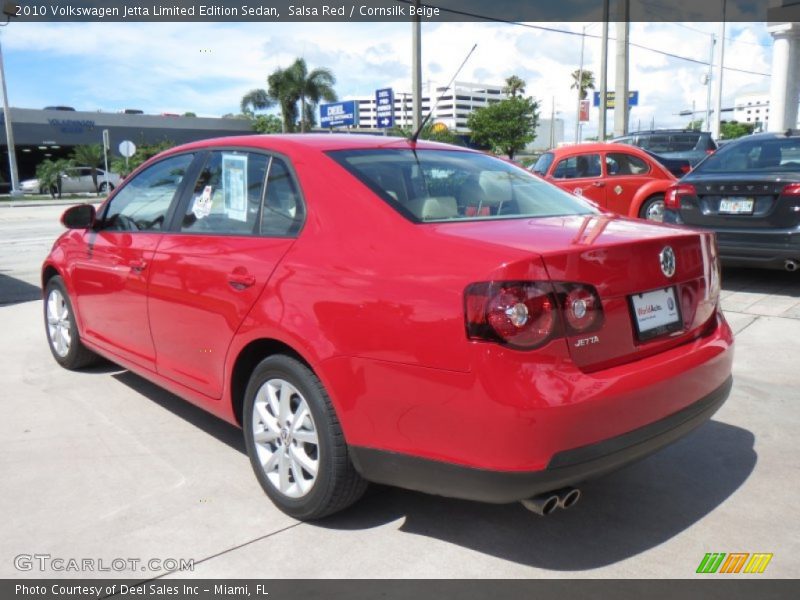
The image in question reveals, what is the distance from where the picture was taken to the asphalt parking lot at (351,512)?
9.50 feet

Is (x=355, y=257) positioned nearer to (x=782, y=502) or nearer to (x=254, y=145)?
(x=254, y=145)

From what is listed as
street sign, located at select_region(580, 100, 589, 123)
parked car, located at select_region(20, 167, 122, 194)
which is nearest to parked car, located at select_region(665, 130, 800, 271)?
street sign, located at select_region(580, 100, 589, 123)

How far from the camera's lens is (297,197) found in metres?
3.29

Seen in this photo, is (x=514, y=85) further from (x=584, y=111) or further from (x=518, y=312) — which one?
(x=518, y=312)

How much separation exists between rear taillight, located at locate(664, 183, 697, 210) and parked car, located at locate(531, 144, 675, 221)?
8.25 ft

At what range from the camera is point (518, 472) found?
8.20ft

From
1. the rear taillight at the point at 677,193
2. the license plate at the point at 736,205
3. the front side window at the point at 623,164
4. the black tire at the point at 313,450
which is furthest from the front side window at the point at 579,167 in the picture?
the black tire at the point at 313,450

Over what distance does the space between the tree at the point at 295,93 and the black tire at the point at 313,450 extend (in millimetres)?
45215

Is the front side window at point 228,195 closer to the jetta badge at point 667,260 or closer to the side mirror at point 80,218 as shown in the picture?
the side mirror at point 80,218

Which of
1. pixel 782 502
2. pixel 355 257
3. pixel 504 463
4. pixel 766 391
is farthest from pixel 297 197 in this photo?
pixel 766 391

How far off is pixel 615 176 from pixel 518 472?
9485 millimetres

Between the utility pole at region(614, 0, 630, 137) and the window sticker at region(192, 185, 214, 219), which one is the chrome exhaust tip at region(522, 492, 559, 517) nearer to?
the window sticker at region(192, 185, 214, 219)

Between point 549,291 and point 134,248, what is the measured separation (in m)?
2.63

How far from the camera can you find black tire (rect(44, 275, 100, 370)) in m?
5.21
